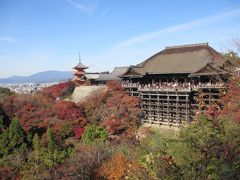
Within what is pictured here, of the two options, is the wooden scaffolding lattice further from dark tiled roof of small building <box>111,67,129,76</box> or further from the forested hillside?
dark tiled roof of small building <box>111,67,129,76</box>

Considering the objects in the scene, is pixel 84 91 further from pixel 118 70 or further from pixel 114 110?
pixel 114 110

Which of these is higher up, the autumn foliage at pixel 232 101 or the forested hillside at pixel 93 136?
the autumn foliage at pixel 232 101

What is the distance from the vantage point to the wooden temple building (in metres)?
26.1

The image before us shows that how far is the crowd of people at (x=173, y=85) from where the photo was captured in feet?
85.3

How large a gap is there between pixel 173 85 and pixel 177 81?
4.58 ft

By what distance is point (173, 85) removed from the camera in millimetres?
29328

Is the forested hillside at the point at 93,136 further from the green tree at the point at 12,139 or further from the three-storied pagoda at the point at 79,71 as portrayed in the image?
the three-storied pagoda at the point at 79,71

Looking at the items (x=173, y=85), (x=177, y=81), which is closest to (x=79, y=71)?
(x=177, y=81)

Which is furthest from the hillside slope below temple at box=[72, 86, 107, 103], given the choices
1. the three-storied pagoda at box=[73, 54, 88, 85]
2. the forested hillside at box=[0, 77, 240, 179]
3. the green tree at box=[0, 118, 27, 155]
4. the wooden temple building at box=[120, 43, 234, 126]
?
the green tree at box=[0, 118, 27, 155]

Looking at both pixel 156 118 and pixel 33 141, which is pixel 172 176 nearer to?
pixel 33 141

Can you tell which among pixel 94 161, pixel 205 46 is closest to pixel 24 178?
pixel 94 161

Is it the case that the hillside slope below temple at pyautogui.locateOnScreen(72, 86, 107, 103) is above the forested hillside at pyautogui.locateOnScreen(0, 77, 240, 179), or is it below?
above

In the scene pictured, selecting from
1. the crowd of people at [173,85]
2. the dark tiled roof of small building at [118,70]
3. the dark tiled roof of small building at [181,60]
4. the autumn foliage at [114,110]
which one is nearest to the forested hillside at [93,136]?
the autumn foliage at [114,110]

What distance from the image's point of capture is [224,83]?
24625 millimetres
